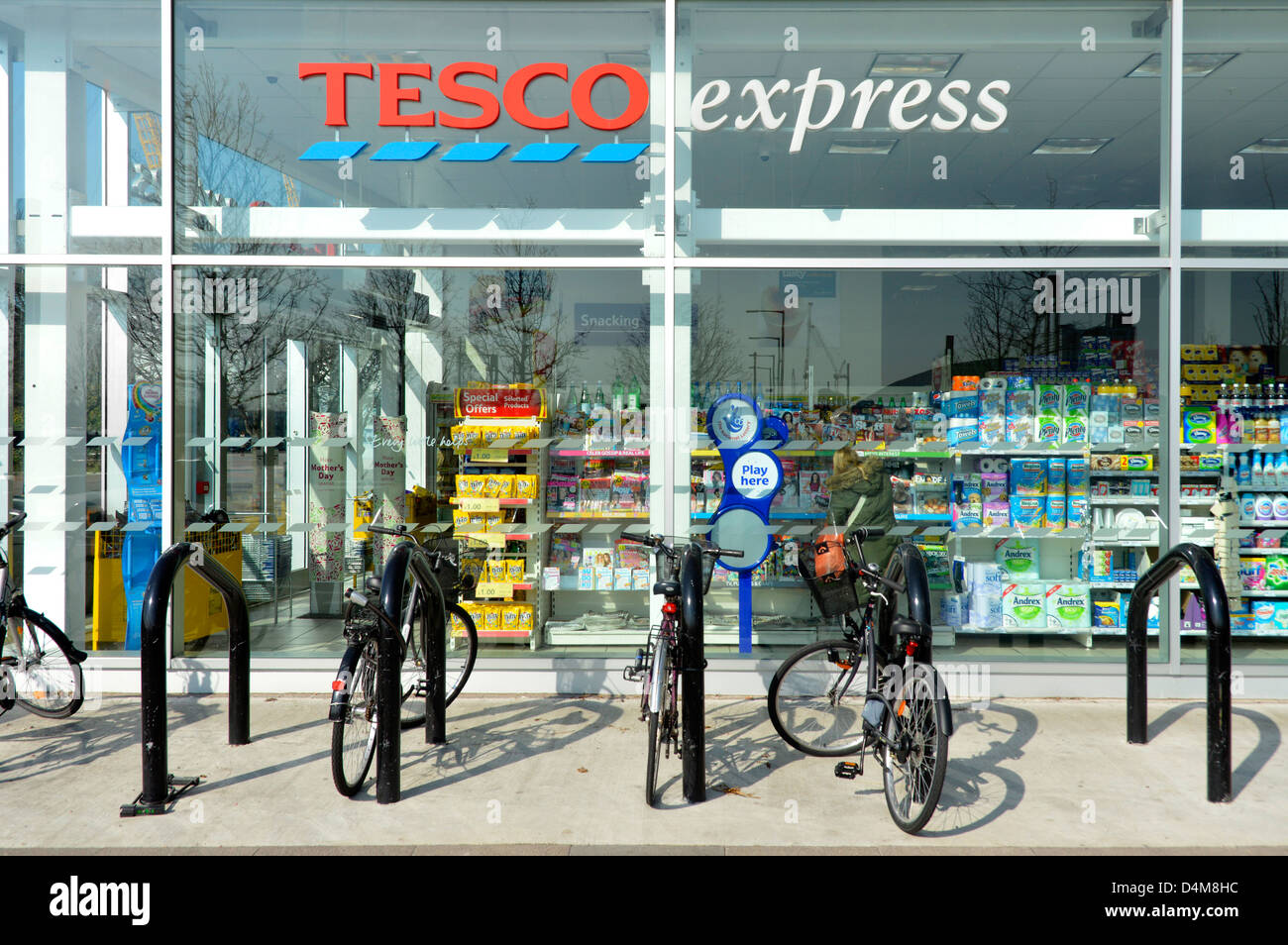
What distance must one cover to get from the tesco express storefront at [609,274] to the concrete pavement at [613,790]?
2.58 feet

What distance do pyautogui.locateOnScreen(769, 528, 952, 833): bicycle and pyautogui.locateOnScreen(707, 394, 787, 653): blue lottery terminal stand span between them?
811mm

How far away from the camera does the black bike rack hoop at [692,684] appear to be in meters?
4.04

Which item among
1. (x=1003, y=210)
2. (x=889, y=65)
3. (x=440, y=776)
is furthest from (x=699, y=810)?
(x=889, y=65)

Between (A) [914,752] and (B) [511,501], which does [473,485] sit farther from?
(A) [914,752]

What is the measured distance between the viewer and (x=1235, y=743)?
5016 mm

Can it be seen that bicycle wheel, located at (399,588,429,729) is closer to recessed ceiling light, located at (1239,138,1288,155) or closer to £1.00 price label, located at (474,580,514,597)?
£1.00 price label, located at (474,580,514,597)

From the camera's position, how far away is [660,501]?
20.7 feet

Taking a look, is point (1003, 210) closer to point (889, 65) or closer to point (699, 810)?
point (889, 65)

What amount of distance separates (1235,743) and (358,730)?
179 inches

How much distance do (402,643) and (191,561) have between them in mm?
1188

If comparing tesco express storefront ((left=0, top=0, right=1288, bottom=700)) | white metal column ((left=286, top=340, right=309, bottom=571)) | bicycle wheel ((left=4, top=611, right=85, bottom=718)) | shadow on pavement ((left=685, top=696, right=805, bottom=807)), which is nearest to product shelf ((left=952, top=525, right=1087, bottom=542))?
tesco express storefront ((left=0, top=0, right=1288, bottom=700))

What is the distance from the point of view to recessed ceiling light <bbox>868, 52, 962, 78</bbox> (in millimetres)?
6262

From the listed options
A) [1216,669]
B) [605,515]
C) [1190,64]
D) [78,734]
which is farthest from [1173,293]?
[78,734]

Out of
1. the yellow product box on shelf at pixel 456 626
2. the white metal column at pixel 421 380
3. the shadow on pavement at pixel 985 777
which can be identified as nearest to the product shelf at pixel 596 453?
the white metal column at pixel 421 380
